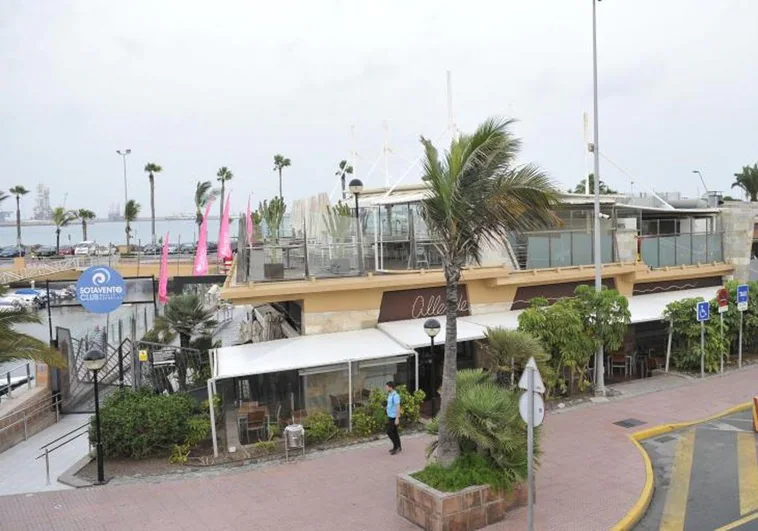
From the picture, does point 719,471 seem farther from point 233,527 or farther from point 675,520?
point 233,527

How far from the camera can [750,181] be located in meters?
57.6

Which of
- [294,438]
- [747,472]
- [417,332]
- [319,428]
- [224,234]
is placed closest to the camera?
[747,472]

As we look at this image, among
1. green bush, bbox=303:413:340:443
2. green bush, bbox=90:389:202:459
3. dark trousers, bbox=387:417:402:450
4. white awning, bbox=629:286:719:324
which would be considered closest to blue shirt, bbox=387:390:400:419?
dark trousers, bbox=387:417:402:450

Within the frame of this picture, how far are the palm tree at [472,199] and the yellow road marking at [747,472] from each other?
4.75m

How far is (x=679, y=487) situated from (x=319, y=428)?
683cm

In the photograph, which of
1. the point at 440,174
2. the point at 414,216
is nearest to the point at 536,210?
the point at 440,174

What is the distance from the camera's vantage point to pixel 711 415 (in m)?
15.1

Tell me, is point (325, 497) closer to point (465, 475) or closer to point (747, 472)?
point (465, 475)

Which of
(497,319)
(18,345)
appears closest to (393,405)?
(497,319)

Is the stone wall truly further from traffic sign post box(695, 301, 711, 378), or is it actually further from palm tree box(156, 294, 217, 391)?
palm tree box(156, 294, 217, 391)

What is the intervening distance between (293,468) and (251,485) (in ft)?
3.48

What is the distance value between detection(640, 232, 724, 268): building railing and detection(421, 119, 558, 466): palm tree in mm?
13682

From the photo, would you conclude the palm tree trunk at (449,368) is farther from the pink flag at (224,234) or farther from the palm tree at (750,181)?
the palm tree at (750,181)

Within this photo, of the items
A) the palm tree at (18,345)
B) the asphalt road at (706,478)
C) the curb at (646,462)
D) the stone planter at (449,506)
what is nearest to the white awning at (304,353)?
the palm tree at (18,345)
